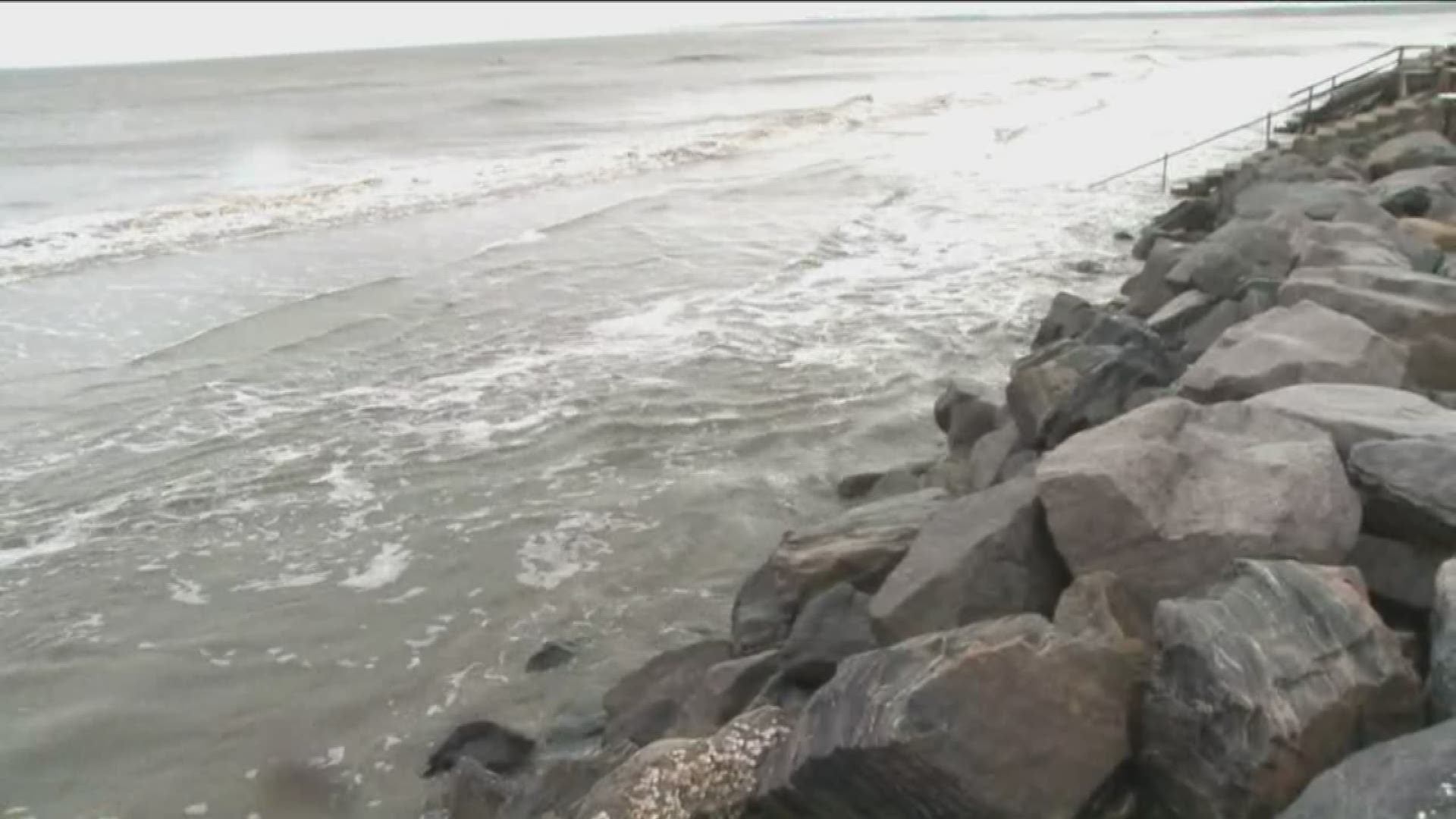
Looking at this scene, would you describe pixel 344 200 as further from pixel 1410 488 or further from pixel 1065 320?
pixel 1410 488

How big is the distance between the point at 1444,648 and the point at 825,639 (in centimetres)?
238

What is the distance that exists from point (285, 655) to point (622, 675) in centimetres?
204

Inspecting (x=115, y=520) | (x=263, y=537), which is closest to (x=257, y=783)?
(x=263, y=537)

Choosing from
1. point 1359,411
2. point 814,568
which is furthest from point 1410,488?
point 814,568

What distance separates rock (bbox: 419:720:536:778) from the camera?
5.39 meters

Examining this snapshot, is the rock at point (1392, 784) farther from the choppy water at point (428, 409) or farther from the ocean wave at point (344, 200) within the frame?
the ocean wave at point (344, 200)

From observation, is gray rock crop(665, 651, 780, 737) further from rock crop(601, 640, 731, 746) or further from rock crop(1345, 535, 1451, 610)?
rock crop(1345, 535, 1451, 610)

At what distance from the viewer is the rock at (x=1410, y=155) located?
15.4 metres

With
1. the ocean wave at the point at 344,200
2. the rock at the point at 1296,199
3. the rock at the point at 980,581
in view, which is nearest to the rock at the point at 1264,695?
the rock at the point at 980,581

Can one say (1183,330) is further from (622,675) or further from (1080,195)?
(1080,195)

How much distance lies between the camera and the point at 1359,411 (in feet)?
17.3

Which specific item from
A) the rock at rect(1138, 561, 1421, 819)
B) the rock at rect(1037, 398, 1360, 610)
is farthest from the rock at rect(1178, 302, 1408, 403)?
the rock at rect(1138, 561, 1421, 819)

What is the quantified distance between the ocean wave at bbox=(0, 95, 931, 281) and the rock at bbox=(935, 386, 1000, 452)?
50.0ft

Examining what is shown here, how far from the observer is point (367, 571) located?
750cm
